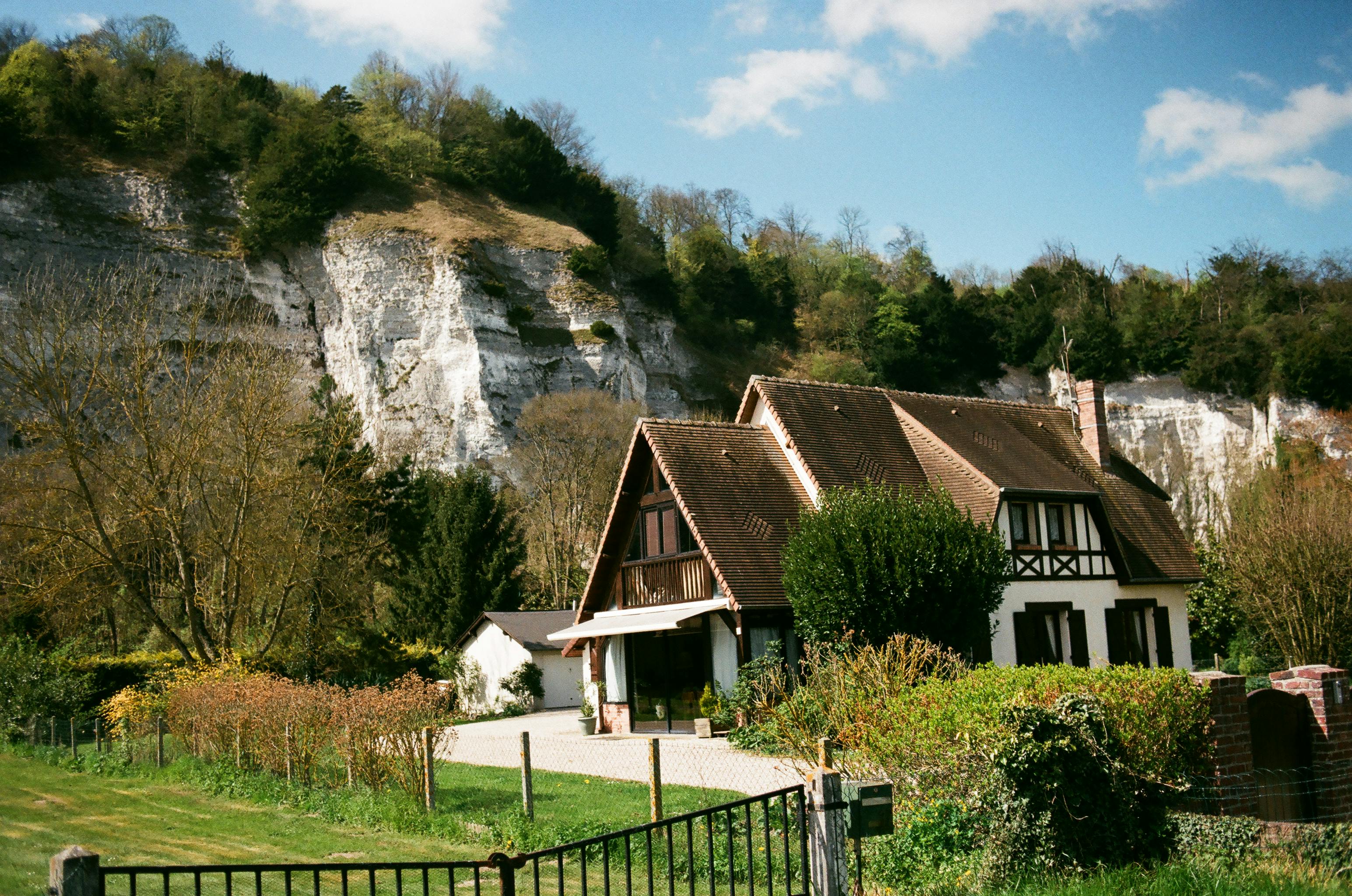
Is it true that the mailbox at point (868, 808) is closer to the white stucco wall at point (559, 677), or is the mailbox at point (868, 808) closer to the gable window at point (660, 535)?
the gable window at point (660, 535)

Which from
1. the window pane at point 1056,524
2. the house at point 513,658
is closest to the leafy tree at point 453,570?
the house at point 513,658

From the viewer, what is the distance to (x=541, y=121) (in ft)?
244

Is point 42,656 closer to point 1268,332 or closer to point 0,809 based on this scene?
point 0,809

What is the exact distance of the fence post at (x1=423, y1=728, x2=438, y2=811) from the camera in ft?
36.5

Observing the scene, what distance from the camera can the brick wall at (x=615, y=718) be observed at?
22281 millimetres

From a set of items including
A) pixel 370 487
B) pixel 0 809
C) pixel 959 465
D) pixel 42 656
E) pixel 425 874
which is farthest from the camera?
pixel 370 487

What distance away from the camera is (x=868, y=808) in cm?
539

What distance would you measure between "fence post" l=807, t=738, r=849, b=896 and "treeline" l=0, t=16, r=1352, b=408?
4987cm

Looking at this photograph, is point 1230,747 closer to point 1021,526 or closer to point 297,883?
point 297,883

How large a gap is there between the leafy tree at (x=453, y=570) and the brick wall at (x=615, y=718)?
1235 centimetres

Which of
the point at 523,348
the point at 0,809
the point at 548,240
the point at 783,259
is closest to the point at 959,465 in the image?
the point at 0,809

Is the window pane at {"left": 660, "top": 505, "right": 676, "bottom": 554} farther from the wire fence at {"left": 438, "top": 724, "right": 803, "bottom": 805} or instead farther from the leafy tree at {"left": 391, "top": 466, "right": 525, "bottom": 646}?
the leafy tree at {"left": 391, "top": 466, "right": 525, "bottom": 646}

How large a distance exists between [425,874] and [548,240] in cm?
5570

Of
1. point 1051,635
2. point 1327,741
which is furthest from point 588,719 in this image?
point 1327,741
